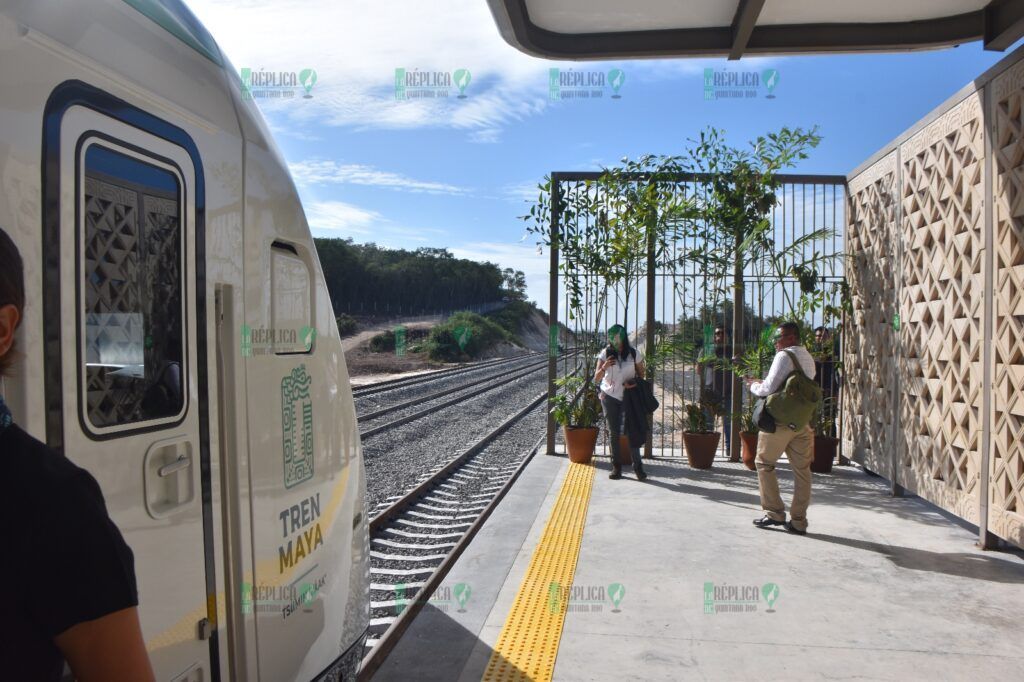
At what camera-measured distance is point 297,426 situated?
9.61 ft

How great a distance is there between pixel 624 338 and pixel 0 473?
8.31 meters

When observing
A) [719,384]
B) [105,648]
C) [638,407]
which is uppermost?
[105,648]

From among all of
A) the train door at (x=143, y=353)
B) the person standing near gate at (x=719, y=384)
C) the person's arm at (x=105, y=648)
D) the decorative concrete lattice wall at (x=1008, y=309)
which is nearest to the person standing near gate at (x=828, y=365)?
the person standing near gate at (x=719, y=384)

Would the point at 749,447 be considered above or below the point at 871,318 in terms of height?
below

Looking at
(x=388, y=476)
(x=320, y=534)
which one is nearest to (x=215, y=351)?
(x=320, y=534)

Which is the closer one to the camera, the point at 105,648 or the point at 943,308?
the point at 105,648

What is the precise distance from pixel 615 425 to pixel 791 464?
2.71m

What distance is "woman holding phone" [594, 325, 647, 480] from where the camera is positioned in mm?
9094

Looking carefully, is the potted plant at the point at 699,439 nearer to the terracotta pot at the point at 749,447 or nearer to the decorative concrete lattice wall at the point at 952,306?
the terracotta pot at the point at 749,447

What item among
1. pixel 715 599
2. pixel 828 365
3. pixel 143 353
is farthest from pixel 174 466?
pixel 828 365

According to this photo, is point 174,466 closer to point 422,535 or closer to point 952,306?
point 422,535

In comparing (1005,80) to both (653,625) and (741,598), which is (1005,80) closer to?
(741,598)

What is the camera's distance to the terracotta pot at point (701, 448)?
31.8 ft

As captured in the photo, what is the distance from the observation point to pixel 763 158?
9.73 metres
